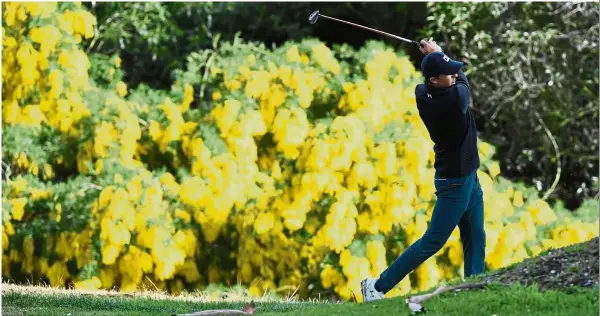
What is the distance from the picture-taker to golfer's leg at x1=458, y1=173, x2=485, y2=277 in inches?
215

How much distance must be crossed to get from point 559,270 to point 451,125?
0.92m

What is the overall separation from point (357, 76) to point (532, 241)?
2505mm

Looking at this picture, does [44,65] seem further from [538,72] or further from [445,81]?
[445,81]

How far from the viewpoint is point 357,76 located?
11000mm

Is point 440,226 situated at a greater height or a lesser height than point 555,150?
lesser

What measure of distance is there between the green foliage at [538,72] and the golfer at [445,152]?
6.49 meters

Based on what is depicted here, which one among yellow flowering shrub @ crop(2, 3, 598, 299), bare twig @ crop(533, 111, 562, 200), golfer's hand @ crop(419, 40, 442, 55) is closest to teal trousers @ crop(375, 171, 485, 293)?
golfer's hand @ crop(419, 40, 442, 55)

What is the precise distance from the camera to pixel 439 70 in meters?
5.18

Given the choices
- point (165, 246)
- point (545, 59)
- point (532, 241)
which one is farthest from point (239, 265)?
point (545, 59)

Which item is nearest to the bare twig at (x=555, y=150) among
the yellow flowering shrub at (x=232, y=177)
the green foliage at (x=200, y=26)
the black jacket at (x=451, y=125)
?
the yellow flowering shrub at (x=232, y=177)

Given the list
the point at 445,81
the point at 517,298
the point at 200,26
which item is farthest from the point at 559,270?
the point at 200,26

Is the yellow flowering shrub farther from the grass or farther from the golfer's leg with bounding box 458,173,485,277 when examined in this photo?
the golfer's leg with bounding box 458,173,485,277

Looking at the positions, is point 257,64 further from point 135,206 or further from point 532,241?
point 532,241

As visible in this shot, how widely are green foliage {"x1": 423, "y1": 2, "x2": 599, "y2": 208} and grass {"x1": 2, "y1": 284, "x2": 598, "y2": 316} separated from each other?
21.0 ft
